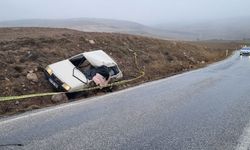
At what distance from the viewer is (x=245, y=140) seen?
8094mm

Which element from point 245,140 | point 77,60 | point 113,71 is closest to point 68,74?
point 77,60

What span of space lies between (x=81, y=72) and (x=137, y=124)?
776cm

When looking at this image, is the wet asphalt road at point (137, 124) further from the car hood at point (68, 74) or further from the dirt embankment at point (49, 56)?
the dirt embankment at point (49, 56)

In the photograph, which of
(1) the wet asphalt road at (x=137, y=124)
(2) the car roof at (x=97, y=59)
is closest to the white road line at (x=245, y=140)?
(1) the wet asphalt road at (x=137, y=124)

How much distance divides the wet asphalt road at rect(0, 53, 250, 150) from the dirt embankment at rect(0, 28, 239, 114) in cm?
261

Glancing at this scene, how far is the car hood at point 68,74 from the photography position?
50.9ft

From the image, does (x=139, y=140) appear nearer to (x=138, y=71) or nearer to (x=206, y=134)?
(x=206, y=134)

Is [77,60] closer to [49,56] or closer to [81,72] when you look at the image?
[81,72]

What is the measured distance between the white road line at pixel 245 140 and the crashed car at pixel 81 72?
25.1 ft

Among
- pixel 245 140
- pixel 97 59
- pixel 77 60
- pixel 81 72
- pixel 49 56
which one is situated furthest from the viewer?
pixel 49 56

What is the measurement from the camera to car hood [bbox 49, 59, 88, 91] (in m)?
15.5

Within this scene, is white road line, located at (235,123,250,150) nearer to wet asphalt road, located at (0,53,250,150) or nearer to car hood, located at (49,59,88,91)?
wet asphalt road, located at (0,53,250,150)

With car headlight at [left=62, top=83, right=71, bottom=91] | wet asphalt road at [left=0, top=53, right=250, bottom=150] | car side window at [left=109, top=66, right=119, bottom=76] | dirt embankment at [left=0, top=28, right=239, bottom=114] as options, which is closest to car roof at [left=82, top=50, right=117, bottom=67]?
car side window at [left=109, top=66, right=119, bottom=76]

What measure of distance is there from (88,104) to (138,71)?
12.4 metres
